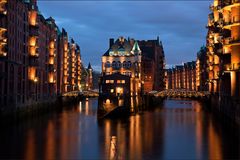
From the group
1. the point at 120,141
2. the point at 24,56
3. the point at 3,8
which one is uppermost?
the point at 3,8

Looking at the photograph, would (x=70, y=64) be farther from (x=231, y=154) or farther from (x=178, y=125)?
(x=231, y=154)

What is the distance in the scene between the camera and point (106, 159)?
42500mm

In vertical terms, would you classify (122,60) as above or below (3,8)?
below

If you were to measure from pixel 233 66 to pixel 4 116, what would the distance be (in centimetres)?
4466

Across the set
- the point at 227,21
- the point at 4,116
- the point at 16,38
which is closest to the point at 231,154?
the point at 227,21

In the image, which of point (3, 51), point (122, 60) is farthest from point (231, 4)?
point (122, 60)

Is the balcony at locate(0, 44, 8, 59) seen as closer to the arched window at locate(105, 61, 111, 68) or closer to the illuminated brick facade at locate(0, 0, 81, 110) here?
the illuminated brick facade at locate(0, 0, 81, 110)

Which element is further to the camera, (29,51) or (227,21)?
(29,51)

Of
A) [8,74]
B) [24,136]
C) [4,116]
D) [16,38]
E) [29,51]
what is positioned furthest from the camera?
[29,51]

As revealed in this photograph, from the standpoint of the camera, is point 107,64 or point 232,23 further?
point 107,64

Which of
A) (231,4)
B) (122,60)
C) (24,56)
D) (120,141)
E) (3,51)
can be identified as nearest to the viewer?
(120,141)

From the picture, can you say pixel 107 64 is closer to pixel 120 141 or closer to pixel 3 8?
pixel 3 8

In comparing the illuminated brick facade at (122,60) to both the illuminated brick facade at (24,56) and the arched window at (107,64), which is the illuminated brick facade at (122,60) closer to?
the arched window at (107,64)

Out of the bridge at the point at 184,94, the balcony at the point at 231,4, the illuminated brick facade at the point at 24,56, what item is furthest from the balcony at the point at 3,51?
the bridge at the point at 184,94
